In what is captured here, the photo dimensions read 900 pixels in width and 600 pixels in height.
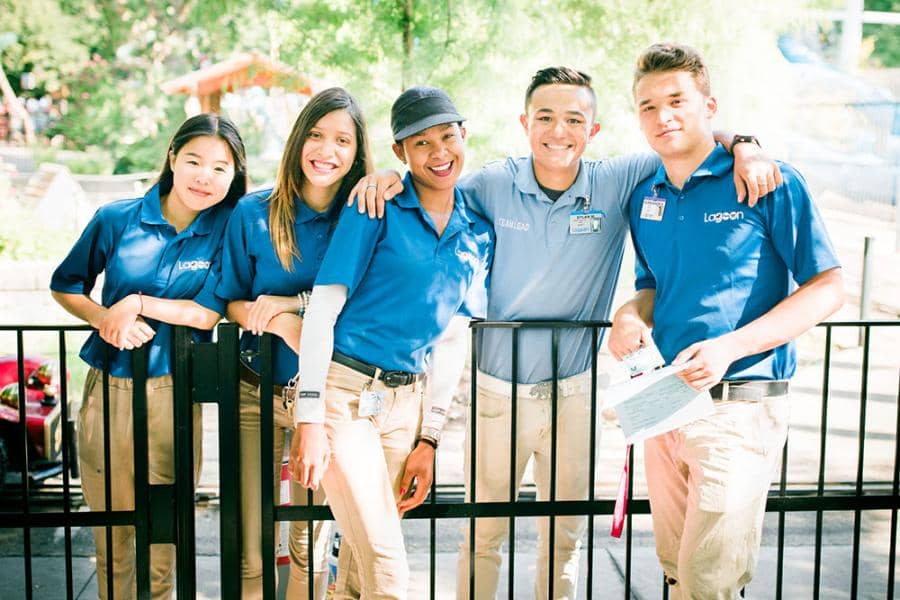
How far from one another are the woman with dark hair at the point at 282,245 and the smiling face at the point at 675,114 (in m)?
0.96

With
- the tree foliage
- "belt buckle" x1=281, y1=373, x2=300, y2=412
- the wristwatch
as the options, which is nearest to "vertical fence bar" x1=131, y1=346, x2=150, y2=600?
"belt buckle" x1=281, y1=373, x2=300, y2=412

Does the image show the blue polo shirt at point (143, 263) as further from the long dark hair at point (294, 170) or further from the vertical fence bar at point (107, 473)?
the long dark hair at point (294, 170)

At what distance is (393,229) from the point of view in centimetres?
268

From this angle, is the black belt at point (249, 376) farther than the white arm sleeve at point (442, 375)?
Yes

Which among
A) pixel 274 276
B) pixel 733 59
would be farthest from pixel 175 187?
pixel 733 59

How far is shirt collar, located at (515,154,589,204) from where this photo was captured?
2990mm

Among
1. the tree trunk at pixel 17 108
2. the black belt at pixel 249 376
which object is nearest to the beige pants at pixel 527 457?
the black belt at pixel 249 376

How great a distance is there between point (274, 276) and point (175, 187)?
0.56 m

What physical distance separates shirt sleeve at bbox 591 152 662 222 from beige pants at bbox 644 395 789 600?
0.79m

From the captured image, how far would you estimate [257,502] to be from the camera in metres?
2.91

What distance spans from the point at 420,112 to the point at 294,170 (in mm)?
492

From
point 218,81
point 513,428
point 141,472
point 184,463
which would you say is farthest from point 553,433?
point 218,81

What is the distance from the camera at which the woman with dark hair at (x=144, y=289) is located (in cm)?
303

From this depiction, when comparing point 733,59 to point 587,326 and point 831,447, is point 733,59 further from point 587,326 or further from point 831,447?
point 587,326
